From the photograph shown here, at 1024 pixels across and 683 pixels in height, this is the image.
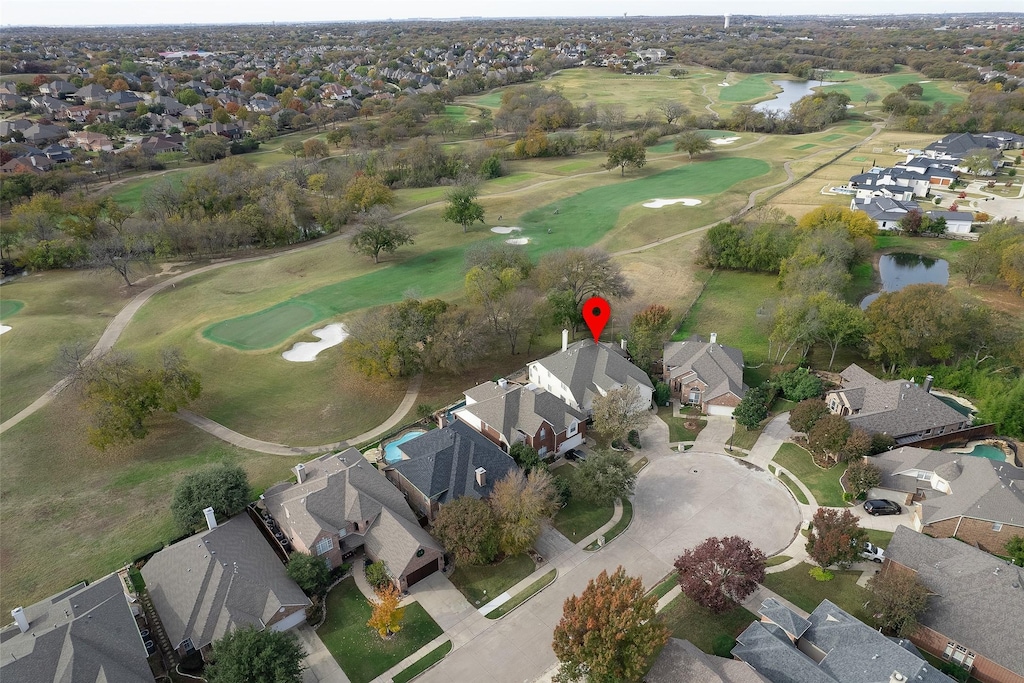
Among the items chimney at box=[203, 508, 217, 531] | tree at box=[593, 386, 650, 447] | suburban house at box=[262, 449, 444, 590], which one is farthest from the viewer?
tree at box=[593, 386, 650, 447]

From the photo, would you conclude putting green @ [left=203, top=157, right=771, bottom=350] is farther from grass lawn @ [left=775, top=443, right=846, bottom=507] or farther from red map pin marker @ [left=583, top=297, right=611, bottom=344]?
grass lawn @ [left=775, top=443, right=846, bottom=507]

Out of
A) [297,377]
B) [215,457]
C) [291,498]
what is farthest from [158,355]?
[291,498]

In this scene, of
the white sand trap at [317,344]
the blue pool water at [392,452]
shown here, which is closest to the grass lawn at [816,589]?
the blue pool water at [392,452]

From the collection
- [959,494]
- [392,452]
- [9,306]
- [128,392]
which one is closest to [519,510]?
[392,452]

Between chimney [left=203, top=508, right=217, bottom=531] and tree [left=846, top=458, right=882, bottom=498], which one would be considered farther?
tree [left=846, top=458, right=882, bottom=498]

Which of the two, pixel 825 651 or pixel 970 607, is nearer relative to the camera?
pixel 825 651

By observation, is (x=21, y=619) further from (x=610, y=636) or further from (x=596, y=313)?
(x=596, y=313)

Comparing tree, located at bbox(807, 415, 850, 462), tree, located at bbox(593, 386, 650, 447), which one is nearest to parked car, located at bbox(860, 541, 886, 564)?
tree, located at bbox(807, 415, 850, 462)
